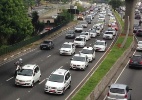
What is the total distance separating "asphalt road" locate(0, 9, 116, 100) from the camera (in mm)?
28448

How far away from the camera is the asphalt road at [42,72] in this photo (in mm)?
28448

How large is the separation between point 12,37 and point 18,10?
20.1 feet

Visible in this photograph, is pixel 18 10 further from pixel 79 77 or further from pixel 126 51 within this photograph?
pixel 79 77

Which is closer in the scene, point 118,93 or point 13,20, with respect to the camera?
point 118,93

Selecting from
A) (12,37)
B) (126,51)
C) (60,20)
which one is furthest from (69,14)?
(126,51)

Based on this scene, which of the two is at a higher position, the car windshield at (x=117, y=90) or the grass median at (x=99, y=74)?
the car windshield at (x=117, y=90)

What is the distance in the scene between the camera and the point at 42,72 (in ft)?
123

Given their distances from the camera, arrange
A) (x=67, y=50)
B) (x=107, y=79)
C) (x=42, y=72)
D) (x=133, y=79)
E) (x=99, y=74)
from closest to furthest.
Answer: (x=107, y=79)
(x=99, y=74)
(x=133, y=79)
(x=42, y=72)
(x=67, y=50)

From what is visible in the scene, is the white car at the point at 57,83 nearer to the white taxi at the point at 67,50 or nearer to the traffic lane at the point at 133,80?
the traffic lane at the point at 133,80

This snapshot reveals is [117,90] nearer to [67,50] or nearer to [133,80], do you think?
[133,80]

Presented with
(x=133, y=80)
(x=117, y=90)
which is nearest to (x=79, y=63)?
(x=133, y=80)

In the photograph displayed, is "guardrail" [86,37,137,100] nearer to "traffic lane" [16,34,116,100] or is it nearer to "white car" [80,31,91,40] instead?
"traffic lane" [16,34,116,100]

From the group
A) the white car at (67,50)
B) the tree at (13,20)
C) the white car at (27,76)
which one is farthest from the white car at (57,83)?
the tree at (13,20)

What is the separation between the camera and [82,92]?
27.4m
